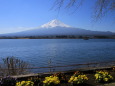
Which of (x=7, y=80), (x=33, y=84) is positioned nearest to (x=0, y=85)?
(x=7, y=80)

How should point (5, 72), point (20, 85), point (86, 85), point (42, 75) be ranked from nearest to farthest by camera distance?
point (20, 85), point (86, 85), point (42, 75), point (5, 72)

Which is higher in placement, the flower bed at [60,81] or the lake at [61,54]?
the flower bed at [60,81]

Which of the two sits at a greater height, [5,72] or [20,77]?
[20,77]

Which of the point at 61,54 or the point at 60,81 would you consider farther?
the point at 61,54

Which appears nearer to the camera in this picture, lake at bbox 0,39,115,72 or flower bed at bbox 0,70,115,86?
flower bed at bbox 0,70,115,86

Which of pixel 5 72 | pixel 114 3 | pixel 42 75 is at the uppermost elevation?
pixel 114 3

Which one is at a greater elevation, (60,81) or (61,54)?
(60,81)

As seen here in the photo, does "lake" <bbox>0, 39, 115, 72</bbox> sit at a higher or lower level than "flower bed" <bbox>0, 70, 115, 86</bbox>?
lower

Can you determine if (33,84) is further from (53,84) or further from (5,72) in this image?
(5,72)

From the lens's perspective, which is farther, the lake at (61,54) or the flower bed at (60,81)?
the lake at (61,54)

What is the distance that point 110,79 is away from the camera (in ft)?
21.2

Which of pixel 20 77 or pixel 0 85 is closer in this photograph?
pixel 0 85

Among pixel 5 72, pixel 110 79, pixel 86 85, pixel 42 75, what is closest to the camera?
pixel 86 85

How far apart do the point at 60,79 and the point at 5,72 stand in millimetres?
6241
